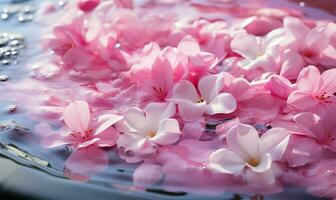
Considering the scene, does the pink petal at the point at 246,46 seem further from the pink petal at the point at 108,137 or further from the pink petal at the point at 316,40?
the pink petal at the point at 108,137

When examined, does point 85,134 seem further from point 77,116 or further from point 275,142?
point 275,142

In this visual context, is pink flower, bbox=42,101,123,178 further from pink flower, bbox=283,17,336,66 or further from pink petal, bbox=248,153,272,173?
pink flower, bbox=283,17,336,66

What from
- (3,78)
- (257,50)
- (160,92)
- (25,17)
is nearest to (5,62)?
(3,78)

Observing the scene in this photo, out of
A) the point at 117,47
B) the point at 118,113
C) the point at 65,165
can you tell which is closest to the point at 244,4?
the point at 117,47

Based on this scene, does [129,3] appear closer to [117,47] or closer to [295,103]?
[117,47]

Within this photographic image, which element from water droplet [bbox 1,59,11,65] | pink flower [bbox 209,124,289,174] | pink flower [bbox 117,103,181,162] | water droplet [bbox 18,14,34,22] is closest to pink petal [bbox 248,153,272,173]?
pink flower [bbox 209,124,289,174]

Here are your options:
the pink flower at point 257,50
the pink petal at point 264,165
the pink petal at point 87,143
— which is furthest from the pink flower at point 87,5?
the pink petal at point 264,165
